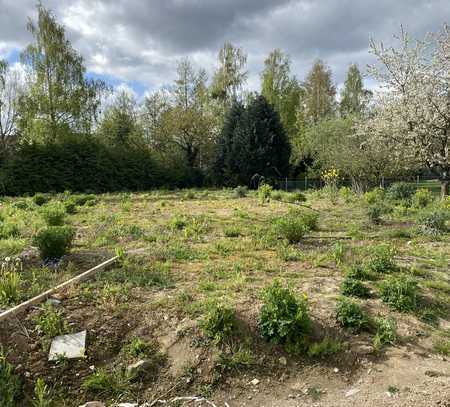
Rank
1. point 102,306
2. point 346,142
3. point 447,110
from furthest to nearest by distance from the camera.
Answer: point 346,142 < point 447,110 < point 102,306

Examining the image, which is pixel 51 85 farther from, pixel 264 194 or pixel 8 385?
pixel 8 385

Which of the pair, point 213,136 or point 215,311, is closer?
point 215,311

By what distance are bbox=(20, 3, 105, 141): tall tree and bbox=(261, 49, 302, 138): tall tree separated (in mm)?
14539

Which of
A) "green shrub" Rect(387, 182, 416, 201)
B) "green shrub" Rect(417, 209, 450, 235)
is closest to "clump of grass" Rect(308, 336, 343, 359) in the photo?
"green shrub" Rect(417, 209, 450, 235)

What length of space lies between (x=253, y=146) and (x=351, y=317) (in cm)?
1976

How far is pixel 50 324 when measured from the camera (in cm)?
320

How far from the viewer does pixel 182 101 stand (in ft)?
90.5

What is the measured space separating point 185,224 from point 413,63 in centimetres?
962

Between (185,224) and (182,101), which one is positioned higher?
(182,101)

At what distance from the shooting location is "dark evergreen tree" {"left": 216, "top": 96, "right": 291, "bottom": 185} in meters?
22.5

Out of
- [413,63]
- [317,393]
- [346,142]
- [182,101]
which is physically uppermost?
[182,101]

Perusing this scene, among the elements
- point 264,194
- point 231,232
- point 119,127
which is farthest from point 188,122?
point 231,232

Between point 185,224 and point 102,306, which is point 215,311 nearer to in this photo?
point 102,306

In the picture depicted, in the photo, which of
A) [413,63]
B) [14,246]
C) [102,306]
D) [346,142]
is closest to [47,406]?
[102,306]
